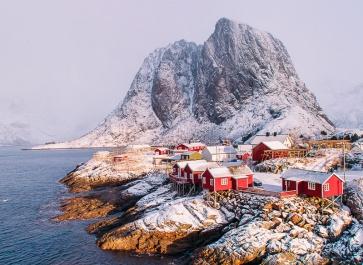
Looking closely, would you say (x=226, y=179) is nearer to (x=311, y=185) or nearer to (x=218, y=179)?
(x=218, y=179)

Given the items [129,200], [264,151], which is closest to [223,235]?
[129,200]

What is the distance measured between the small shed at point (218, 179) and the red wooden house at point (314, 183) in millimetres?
7884

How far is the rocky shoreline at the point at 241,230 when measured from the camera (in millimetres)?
36781

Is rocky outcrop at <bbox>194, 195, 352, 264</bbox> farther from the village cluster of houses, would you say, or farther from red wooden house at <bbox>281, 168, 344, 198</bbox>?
the village cluster of houses

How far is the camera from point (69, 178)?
3780 inches

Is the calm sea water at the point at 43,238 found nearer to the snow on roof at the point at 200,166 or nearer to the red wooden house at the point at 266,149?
the snow on roof at the point at 200,166

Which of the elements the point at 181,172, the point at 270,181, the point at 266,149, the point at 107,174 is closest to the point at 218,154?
the point at 266,149

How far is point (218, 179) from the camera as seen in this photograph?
2058 inches

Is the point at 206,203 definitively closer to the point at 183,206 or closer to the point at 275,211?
the point at 183,206

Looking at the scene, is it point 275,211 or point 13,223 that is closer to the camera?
point 275,211

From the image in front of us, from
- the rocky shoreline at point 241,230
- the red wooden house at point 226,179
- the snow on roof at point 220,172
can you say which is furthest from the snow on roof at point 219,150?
the snow on roof at point 220,172

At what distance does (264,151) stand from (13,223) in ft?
159

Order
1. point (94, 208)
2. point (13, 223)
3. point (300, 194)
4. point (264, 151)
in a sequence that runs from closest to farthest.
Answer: point (300, 194)
point (13, 223)
point (94, 208)
point (264, 151)

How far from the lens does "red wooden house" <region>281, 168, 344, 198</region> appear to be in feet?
148
